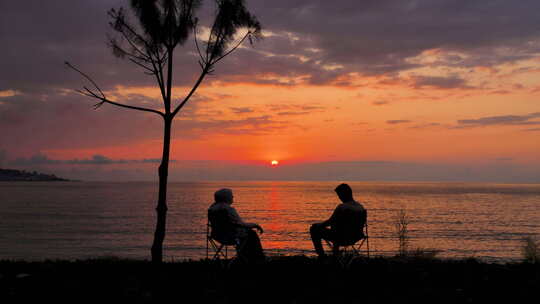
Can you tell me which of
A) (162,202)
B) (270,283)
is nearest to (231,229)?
(162,202)

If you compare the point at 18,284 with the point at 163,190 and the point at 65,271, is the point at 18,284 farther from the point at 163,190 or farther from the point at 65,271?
the point at 163,190

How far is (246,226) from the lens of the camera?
8.49m

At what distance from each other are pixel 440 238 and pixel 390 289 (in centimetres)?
2862

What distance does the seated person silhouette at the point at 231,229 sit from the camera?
340 inches

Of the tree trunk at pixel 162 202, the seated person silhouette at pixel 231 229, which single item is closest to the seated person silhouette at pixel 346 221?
the seated person silhouette at pixel 231 229

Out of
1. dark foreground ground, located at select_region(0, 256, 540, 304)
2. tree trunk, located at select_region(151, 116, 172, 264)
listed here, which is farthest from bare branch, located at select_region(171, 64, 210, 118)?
dark foreground ground, located at select_region(0, 256, 540, 304)

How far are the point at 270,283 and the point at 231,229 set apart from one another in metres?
2.07

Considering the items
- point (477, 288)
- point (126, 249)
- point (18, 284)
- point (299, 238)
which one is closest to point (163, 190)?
point (18, 284)

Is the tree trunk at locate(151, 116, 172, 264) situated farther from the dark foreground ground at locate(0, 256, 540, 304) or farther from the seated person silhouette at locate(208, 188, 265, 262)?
the seated person silhouette at locate(208, 188, 265, 262)

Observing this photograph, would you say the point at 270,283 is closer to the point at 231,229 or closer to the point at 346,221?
the point at 231,229

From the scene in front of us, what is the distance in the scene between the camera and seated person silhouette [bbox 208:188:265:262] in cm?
862

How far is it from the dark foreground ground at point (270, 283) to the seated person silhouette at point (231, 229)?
333 millimetres

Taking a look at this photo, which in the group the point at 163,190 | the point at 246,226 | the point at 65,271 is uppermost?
the point at 163,190

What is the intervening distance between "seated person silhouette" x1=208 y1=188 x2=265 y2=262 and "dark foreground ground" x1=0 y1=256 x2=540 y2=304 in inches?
13.1
